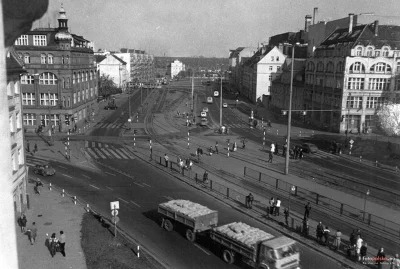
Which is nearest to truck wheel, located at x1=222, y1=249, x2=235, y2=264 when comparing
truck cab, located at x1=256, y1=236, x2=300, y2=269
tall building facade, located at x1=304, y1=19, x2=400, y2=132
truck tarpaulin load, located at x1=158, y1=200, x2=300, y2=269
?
truck tarpaulin load, located at x1=158, y1=200, x2=300, y2=269

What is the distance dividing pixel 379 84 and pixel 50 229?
1954 inches

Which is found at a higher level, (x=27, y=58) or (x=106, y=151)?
(x=27, y=58)

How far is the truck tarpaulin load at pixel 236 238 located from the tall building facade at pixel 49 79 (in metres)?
35.8

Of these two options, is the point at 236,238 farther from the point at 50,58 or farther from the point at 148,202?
the point at 50,58

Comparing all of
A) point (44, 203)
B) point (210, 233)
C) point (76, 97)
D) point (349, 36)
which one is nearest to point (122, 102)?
point (76, 97)

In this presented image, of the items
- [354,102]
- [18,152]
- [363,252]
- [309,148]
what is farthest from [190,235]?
[354,102]

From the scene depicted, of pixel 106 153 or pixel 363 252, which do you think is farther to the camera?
pixel 106 153

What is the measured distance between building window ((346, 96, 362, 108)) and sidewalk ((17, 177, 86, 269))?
42.8 meters

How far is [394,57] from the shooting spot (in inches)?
2136

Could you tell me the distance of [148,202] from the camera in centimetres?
2753

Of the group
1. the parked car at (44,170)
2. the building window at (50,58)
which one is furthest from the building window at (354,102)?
the building window at (50,58)

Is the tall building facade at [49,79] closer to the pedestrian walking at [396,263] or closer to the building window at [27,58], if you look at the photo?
the building window at [27,58]

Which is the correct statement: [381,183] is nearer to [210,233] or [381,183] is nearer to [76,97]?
[210,233]

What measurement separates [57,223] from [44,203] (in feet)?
15.3
